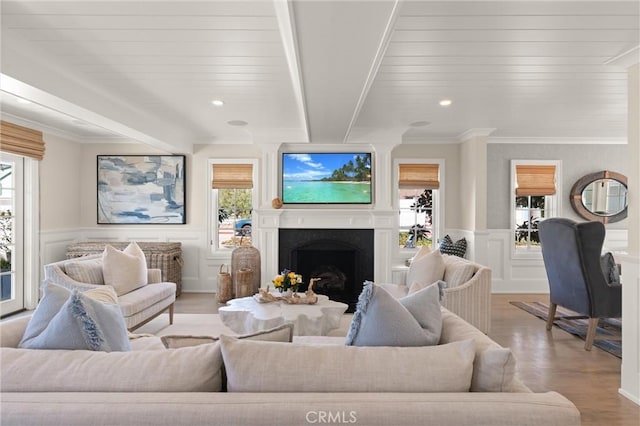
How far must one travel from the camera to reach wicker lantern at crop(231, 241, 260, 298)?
5.34m

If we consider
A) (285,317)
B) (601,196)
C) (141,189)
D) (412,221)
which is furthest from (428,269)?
(141,189)

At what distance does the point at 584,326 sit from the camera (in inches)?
168

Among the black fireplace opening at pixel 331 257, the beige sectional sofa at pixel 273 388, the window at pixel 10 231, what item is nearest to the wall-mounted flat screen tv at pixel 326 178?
the black fireplace opening at pixel 331 257

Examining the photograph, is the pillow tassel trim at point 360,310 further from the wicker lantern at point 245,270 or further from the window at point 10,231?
the window at point 10,231

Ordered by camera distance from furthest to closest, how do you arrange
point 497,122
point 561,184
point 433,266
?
point 561,184 → point 497,122 → point 433,266

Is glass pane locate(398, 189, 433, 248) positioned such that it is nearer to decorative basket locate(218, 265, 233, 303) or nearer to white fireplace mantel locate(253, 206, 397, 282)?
white fireplace mantel locate(253, 206, 397, 282)

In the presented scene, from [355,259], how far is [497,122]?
8.43 feet

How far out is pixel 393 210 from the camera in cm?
554

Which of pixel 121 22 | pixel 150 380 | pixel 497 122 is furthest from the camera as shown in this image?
pixel 497 122

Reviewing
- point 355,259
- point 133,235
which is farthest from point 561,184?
point 133,235

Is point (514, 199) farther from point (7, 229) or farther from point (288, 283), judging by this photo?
point (7, 229)

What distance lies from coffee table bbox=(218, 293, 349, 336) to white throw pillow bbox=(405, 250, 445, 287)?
0.87 metres

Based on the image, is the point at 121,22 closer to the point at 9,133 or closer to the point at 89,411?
the point at 89,411

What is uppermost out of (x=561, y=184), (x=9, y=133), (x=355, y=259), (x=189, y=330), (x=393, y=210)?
(x=9, y=133)
